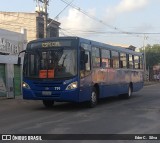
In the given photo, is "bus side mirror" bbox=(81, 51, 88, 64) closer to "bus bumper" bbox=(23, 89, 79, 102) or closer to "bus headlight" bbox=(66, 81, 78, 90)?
"bus headlight" bbox=(66, 81, 78, 90)

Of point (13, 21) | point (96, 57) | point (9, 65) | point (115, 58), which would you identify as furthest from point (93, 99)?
point (13, 21)

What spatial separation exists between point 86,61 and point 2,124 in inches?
237

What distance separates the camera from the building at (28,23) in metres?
44.4

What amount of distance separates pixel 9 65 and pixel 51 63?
1104 cm

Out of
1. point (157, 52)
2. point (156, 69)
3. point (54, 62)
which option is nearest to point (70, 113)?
point (54, 62)

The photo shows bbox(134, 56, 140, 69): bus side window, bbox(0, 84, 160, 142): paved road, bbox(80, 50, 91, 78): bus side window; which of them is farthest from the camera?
bbox(134, 56, 140, 69): bus side window

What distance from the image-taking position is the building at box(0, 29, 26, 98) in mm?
27219

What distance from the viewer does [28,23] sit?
44938 millimetres

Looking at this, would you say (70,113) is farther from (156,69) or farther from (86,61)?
(156,69)

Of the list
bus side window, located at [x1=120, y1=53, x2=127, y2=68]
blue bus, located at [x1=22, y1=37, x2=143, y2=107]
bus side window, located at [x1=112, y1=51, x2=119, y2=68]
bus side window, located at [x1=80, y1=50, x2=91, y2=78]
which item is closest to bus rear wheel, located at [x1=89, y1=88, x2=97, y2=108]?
blue bus, located at [x1=22, y1=37, x2=143, y2=107]

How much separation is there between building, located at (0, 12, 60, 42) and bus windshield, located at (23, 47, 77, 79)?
1024 inches

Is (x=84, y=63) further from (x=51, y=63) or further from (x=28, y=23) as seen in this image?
(x=28, y=23)

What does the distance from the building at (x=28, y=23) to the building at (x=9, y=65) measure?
12.3 metres

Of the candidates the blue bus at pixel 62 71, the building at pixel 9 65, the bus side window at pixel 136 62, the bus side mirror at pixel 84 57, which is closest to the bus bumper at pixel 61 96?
the blue bus at pixel 62 71
